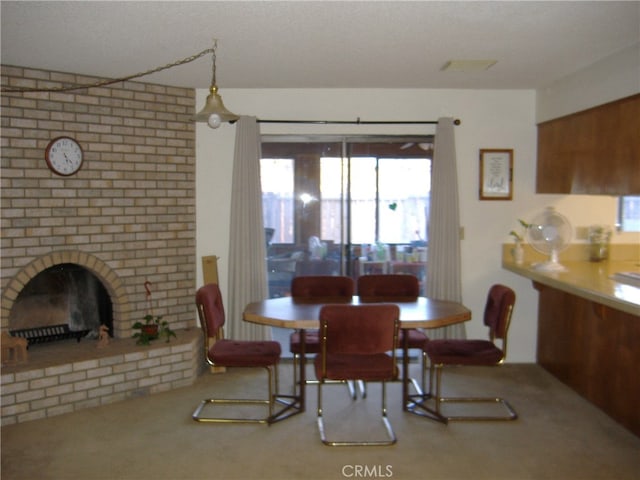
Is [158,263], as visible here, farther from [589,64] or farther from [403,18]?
[589,64]

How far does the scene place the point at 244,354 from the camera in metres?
3.77

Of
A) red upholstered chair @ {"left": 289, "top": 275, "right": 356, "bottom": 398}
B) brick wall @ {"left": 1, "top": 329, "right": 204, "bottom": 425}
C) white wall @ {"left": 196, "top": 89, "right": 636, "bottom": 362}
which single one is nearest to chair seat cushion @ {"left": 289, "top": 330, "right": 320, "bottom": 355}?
red upholstered chair @ {"left": 289, "top": 275, "right": 356, "bottom": 398}

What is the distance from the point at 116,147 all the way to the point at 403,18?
2542 mm


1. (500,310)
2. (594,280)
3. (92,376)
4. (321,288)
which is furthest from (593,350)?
(92,376)

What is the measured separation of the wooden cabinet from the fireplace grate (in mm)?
3725

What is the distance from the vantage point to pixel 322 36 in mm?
3330

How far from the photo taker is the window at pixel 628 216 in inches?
197

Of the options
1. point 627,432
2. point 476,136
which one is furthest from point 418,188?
point 627,432

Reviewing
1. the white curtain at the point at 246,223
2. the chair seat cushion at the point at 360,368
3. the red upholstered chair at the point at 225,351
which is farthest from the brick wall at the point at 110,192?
the chair seat cushion at the point at 360,368

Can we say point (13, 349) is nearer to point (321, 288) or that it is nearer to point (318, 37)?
point (321, 288)

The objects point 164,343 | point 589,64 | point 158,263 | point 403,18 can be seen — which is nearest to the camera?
point 403,18

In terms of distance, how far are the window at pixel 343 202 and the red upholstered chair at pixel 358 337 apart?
1.82m

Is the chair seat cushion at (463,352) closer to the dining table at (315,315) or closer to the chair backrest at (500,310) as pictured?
the chair backrest at (500,310)

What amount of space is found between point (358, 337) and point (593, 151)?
7.42 ft
